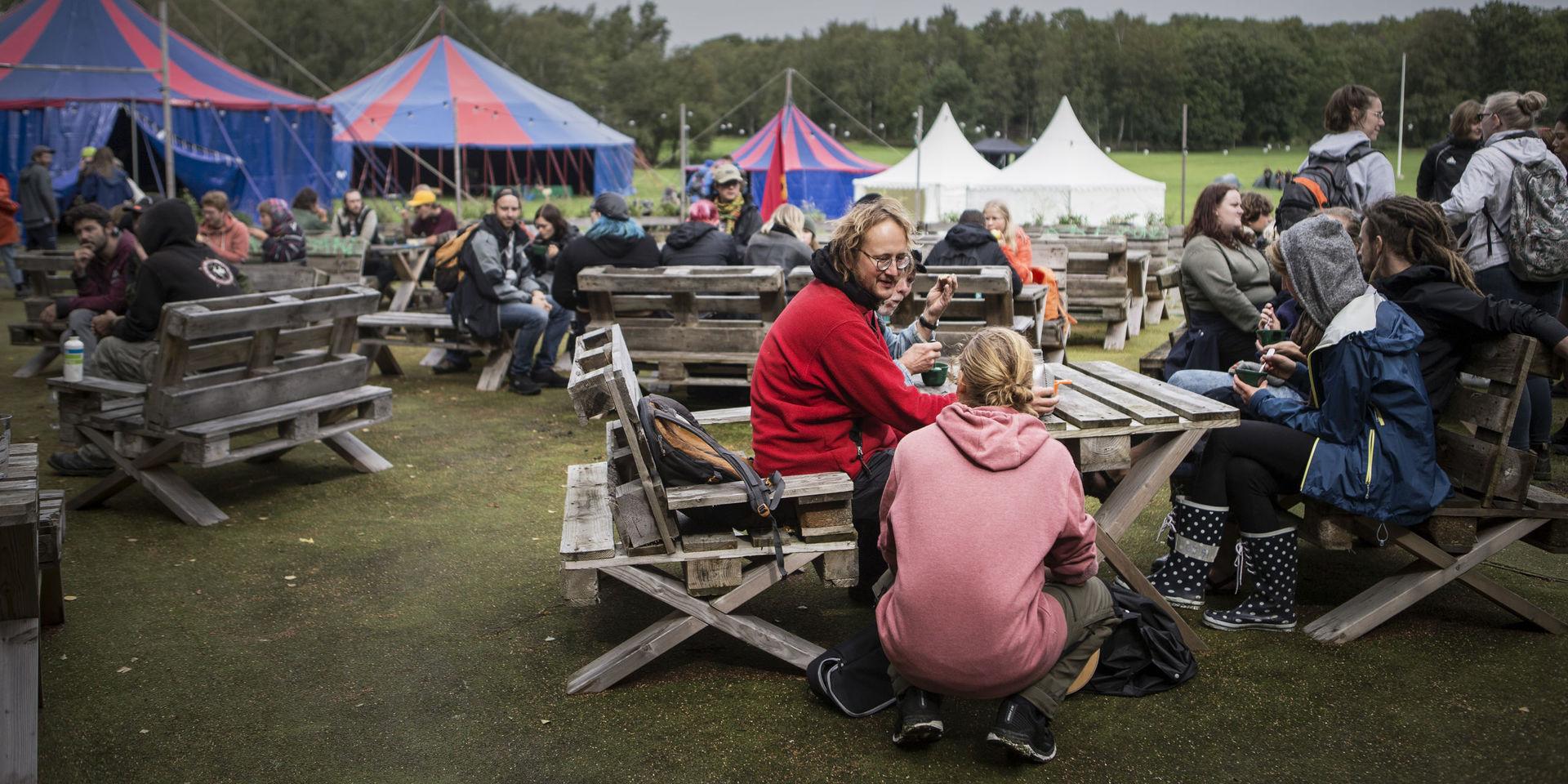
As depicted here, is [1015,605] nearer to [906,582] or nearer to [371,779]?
[906,582]

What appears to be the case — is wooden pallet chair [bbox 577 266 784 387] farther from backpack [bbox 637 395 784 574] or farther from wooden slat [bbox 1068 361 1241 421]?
backpack [bbox 637 395 784 574]

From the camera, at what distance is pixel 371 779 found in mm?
3498

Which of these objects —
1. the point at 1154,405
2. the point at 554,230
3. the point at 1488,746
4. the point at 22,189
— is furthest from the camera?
the point at 22,189

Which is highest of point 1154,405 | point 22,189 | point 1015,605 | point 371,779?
point 22,189

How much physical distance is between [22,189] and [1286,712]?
1780cm

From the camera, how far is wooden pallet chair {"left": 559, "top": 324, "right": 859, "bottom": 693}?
382 cm

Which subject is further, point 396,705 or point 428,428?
point 428,428

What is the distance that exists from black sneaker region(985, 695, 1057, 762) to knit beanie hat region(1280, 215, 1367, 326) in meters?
1.85

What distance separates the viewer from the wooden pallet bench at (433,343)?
978 centimetres

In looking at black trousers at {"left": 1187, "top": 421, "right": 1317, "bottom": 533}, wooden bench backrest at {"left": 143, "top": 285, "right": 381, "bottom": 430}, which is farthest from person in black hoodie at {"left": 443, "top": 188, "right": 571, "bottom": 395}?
black trousers at {"left": 1187, "top": 421, "right": 1317, "bottom": 533}

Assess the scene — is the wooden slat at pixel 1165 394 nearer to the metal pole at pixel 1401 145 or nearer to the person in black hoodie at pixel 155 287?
the person in black hoodie at pixel 155 287

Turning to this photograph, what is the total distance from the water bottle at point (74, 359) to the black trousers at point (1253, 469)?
560 centimetres

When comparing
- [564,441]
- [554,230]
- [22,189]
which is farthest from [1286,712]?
[22,189]

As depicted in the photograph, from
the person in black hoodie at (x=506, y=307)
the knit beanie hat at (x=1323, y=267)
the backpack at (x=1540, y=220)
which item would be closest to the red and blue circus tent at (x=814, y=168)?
the person in black hoodie at (x=506, y=307)
